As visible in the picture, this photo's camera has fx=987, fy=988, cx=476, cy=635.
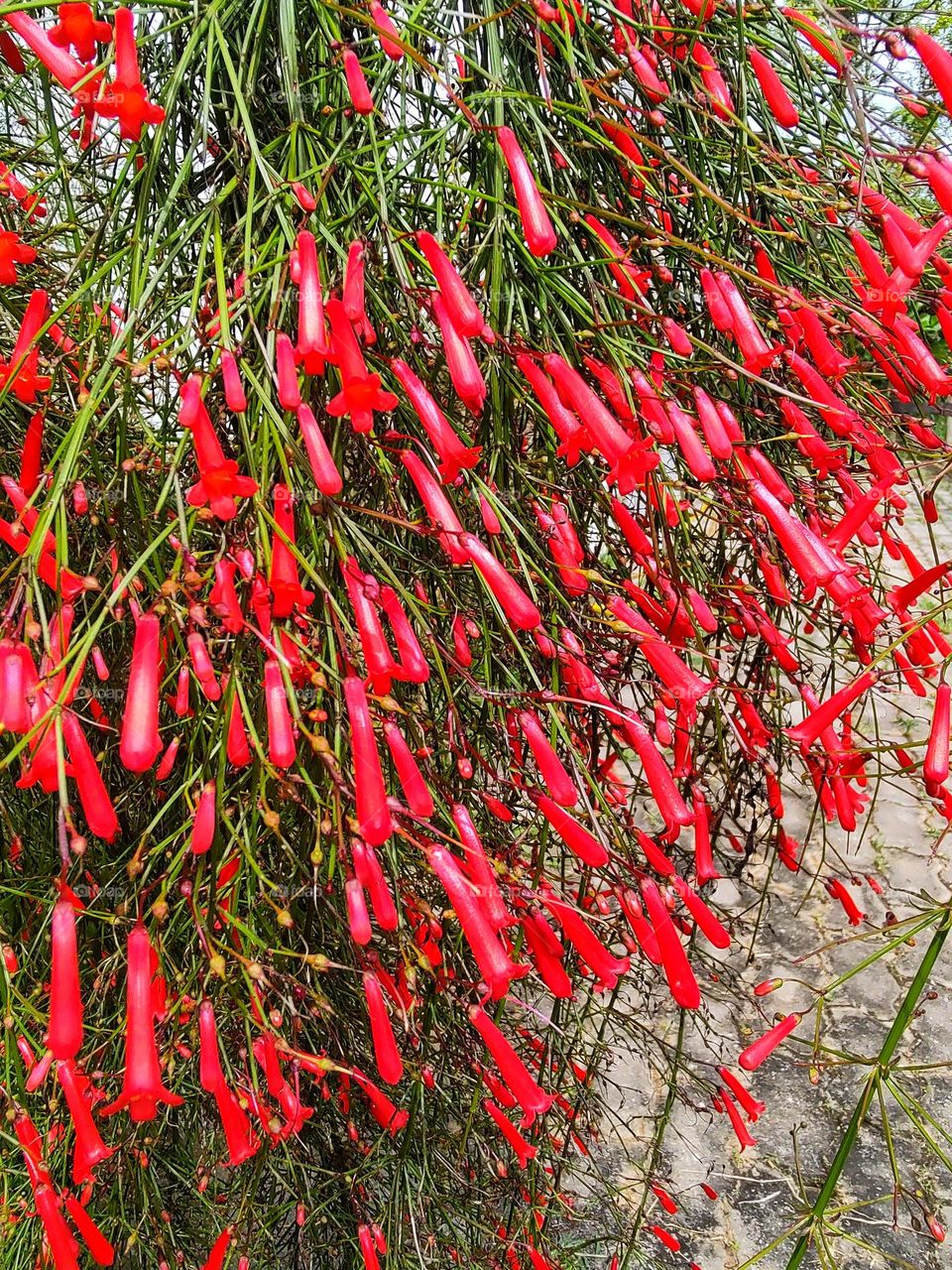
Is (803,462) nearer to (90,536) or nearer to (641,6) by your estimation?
(641,6)

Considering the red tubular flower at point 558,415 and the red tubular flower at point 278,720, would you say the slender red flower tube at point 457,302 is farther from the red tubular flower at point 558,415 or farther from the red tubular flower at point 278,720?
the red tubular flower at point 278,720


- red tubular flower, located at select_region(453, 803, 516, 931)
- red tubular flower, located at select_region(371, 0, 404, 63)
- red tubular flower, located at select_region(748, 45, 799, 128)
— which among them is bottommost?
red tubular flower, located at select_region(453, 803, 516, 931)

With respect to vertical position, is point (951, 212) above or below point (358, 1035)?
above

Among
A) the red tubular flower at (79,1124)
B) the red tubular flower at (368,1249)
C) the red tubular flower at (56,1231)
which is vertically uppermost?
the red tubular flower at (79,1124)

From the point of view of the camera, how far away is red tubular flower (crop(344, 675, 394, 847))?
108 centimetres

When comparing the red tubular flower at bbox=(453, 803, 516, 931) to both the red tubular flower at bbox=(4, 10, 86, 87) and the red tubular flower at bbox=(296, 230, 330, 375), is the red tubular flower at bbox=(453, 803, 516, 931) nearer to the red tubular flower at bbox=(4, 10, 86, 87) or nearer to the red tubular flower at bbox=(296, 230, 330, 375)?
the red tubular flower at bbox=(296, 230, 330, 375)

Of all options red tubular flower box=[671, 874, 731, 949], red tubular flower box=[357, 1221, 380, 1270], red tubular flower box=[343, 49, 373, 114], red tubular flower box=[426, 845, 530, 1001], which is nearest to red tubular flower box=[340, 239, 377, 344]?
red tubular flower box=[343, 49, 373, 114]

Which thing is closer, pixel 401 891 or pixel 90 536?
pixel 401 891

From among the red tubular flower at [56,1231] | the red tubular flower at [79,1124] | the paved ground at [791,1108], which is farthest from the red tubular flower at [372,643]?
the paved ground at [791,1108]

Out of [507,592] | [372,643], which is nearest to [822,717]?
[507,592]

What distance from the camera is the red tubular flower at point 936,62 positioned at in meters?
1.27

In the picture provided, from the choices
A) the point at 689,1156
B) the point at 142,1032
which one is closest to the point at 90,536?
the point at 142,1032

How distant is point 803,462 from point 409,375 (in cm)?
103

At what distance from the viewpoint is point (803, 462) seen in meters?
1.98
